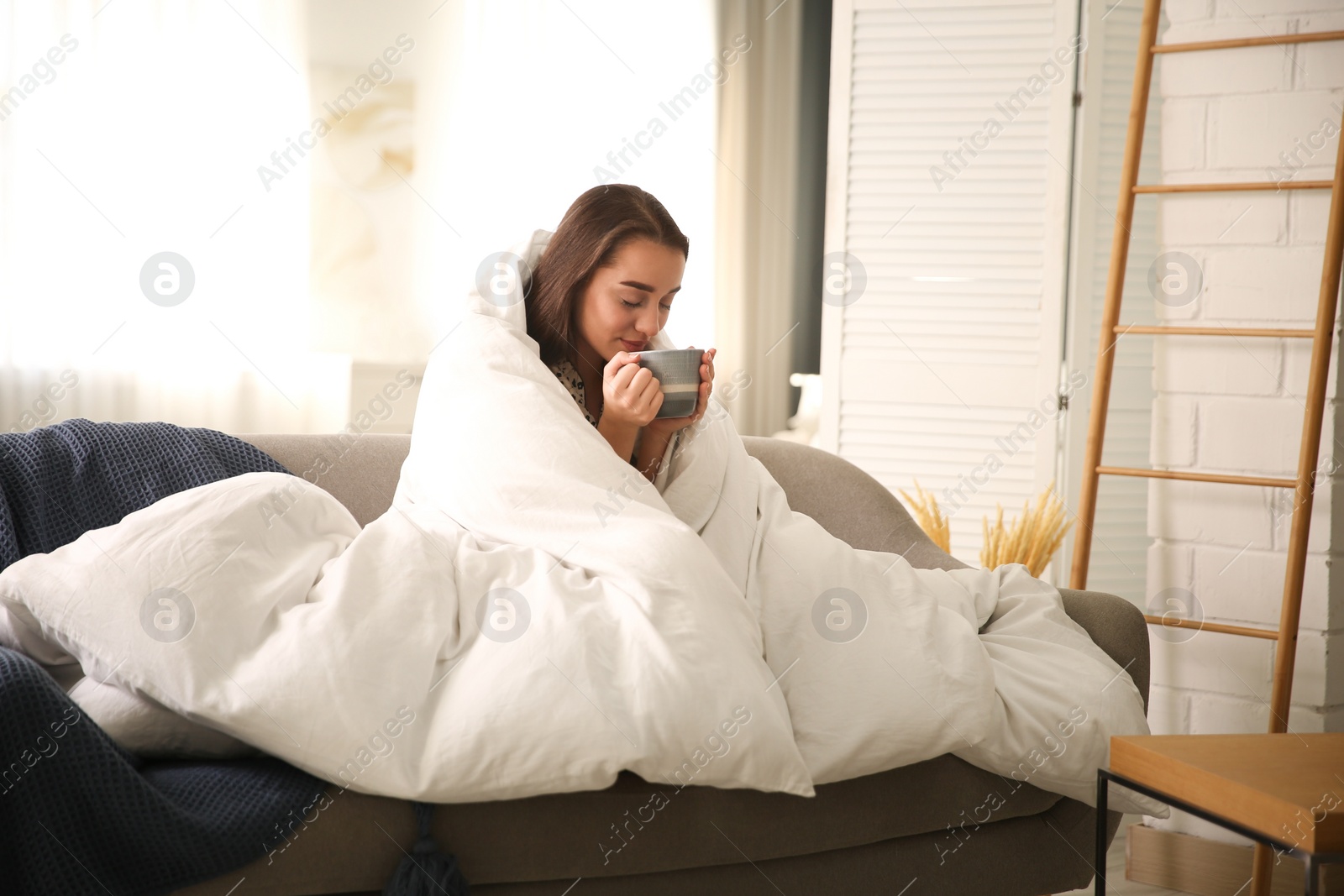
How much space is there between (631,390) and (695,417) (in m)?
0.19

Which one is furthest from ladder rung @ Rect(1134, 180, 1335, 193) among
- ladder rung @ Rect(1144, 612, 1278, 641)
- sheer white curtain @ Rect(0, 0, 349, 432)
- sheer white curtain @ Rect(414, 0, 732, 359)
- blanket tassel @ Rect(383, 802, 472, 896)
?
sheer white curtain @ Rect(0, 0, 349, 432)

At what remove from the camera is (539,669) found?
1125 mm

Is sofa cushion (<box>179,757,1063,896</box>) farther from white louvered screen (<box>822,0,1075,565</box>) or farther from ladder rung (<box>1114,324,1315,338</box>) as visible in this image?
white louvered screen (<box>822,0,1075,565</box>)

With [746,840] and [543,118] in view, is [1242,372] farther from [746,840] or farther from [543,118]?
[543,118]

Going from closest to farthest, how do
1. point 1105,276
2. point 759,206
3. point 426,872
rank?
point 426,872 < point 1105,276 < point 759,206

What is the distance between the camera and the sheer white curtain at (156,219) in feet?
9.36

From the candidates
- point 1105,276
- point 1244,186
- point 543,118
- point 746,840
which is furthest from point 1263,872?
point 543,118

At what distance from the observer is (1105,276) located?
293 cm

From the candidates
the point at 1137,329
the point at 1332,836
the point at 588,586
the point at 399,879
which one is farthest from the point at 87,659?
the point at 1137,329

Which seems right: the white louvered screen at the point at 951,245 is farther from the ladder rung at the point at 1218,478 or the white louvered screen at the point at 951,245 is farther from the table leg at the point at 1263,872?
the table leg at the point at 1263,872

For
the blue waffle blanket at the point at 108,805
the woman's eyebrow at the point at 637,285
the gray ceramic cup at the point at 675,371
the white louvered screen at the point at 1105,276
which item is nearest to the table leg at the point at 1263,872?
the white louvered screen at the point at 1105,276

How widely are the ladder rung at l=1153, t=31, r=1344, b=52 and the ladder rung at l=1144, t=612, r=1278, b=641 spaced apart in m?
1.05

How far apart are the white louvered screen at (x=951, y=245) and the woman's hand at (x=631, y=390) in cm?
180

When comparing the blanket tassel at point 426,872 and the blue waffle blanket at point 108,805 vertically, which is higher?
the blue waffle blanket at point 108,805
